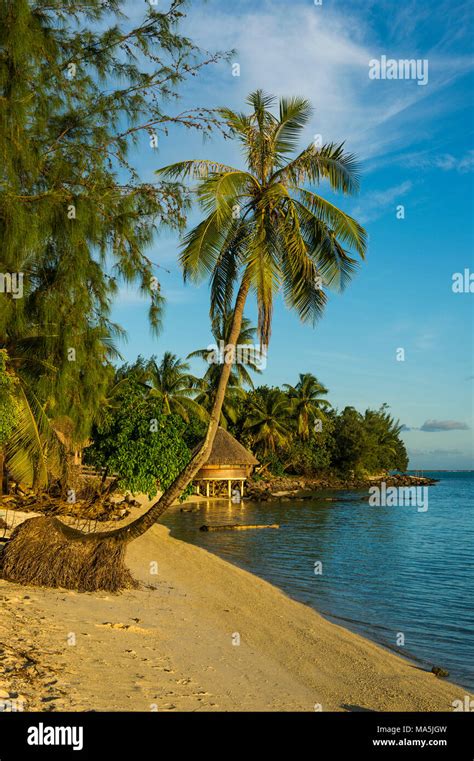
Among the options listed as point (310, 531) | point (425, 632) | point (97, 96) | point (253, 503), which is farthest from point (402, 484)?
point (97, 96)

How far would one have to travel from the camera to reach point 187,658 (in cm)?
747

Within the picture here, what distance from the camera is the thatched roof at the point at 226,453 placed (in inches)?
1558

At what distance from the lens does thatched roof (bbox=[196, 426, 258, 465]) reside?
3956cm

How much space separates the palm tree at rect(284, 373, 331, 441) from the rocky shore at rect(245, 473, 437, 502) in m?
5.49

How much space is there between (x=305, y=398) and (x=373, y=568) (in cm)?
3616

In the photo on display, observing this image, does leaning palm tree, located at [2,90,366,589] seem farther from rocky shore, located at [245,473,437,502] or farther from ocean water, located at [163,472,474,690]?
rocky shore, located at [245,473,437,502]

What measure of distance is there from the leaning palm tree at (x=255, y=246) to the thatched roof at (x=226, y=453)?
28.1 m

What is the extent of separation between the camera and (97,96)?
9539 mm

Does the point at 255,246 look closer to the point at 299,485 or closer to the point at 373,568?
the point at 373,568

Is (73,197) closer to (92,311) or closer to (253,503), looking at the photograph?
(92,311)
